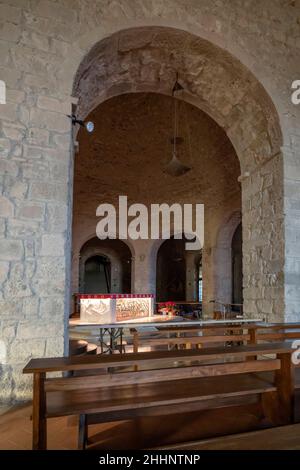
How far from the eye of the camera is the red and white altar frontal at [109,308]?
6048mm

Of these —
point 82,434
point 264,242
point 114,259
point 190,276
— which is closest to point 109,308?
point 264,242

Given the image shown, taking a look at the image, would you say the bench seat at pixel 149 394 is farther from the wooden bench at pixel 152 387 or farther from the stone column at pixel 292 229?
the stone column at pixel 292 229

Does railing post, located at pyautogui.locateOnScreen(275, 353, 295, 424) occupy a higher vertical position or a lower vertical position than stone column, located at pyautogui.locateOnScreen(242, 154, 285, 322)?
lower

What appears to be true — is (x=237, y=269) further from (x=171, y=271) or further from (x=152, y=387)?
(x=152, y=387)

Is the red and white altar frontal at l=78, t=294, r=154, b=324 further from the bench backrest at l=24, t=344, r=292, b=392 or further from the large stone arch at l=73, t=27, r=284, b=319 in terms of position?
the bench backrest at l=24, t=344, r=292, b=392

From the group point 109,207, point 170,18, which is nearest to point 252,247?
point 170,18

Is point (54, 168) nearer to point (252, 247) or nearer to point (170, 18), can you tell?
point (170, 18)

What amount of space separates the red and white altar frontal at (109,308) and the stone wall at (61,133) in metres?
2.94

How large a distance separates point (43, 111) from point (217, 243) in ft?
22.7

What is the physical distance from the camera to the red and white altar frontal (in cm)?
605

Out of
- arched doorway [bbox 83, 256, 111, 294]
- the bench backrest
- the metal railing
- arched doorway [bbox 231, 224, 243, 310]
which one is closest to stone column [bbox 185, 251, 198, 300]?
arched doorway [bbox 231, 224, 243, 310]
